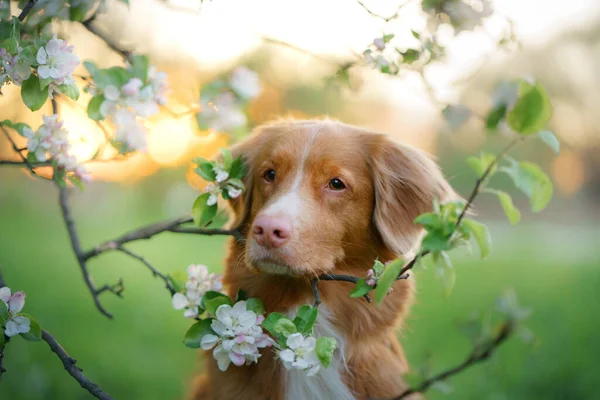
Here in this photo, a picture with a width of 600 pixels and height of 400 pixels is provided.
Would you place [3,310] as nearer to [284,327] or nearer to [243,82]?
[284,327]

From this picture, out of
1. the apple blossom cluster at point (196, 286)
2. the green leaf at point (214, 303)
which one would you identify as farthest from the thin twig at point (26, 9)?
the green leaf at point (214, 303)

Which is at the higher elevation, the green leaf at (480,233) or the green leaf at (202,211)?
the green leaf at (480,233)

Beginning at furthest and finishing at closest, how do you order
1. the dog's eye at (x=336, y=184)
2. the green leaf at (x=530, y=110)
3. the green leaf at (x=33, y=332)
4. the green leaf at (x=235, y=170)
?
the dog's eye at (x=336, y=184), the green leaf at (x=235, y=170), the green leaf at (x=33, y=332), the green leaf at (x=530, y=110)

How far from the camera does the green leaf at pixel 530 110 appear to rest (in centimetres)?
177

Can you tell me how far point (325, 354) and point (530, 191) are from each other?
86 centimetres

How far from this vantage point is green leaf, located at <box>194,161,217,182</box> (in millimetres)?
2637

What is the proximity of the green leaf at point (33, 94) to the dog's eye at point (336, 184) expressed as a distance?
1.32 m

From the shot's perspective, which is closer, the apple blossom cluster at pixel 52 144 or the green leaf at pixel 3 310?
the green leaf at pixel 3 310

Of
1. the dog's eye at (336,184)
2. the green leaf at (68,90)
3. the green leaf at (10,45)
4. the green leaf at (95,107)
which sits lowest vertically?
the dog's eye at (336,184)

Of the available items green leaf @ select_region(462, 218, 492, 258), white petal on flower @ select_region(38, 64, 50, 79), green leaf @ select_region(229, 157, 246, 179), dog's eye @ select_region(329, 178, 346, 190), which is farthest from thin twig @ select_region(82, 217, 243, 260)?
green leaf @ select_region(462, 218, 492, 258)

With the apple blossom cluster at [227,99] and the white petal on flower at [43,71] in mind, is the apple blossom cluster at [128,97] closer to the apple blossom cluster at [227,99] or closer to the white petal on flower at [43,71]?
the white petal on flower at [43,71]

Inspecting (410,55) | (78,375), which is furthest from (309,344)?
(410,55)

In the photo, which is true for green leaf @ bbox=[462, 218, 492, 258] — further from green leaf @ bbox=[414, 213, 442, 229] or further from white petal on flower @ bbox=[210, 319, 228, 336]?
white petal on flower @ bbox=[210, 319, 228, 336]

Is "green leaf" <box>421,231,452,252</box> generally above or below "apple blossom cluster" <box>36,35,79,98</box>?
below
